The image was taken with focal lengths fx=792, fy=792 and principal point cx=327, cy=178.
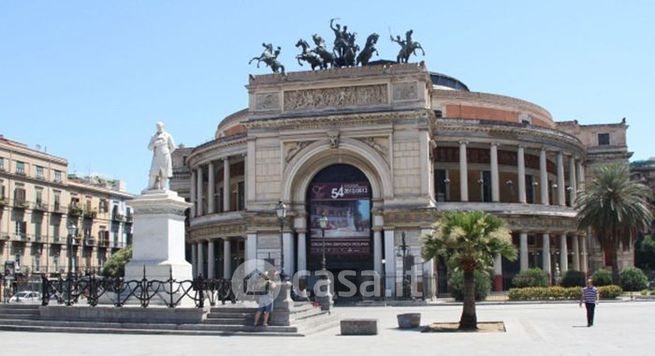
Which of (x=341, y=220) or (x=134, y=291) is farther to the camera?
(x=341, y=220)

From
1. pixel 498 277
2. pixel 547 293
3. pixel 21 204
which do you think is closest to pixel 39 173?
pixel 21 204

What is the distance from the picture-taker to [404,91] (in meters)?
56.9

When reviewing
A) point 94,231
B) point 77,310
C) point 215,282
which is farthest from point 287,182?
point 94,231

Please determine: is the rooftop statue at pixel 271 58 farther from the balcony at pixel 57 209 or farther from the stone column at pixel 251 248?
the balcony at pixel 57 209

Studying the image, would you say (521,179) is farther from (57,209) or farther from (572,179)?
(57,209)

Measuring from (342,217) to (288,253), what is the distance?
15.7ft

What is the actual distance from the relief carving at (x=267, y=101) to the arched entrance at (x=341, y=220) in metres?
6.08

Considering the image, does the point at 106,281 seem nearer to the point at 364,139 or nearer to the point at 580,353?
the point at 580,353

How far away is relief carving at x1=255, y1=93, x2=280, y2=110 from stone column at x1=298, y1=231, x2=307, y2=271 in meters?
9.69

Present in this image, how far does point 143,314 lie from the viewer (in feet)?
86.2

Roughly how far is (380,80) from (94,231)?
4544 cm

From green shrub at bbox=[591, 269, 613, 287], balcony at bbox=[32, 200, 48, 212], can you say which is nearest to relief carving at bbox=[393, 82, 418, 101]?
green shrub at bbox=[591, 269, 613, 287]

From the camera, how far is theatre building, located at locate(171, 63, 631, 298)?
56500 mm

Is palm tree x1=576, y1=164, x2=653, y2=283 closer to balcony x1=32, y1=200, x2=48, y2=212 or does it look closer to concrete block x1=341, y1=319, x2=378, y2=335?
concrete block x1=341, y1=319, x2=378, y2=335
